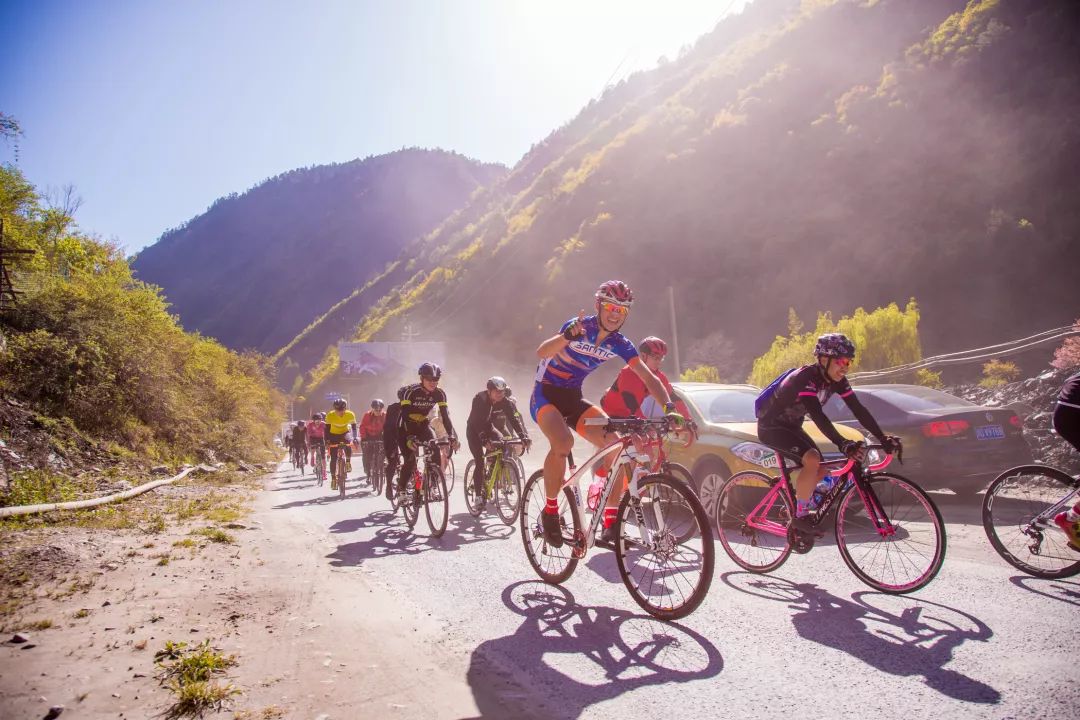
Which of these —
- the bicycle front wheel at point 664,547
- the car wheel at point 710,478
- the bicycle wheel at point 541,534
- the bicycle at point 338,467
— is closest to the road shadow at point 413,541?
the bicycle wheel at point 541,534

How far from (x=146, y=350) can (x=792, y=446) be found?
17.8 meters

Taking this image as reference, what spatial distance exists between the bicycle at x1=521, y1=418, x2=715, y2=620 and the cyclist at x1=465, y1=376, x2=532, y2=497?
13.4 ft

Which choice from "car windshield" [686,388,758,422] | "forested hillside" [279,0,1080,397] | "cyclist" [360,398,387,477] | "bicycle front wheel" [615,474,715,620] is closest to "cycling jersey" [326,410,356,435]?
"cyclist" [360,398,387,477]

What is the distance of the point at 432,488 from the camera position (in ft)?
26.5

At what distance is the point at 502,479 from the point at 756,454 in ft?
11.2


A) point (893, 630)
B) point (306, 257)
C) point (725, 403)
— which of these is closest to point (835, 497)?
point (893, 630)

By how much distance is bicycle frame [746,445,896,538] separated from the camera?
4.75 meters

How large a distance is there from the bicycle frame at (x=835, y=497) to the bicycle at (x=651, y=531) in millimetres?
1281

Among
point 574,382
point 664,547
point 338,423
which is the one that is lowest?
point 664,547

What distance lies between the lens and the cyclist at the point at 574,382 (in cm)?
470

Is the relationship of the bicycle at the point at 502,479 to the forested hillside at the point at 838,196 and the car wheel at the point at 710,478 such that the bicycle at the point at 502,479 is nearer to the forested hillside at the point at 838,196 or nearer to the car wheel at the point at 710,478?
the car wheel at the point at 710,478

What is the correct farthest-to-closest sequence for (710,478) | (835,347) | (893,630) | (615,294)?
(710,478) < (835,347) < (615,294) < (893,630)

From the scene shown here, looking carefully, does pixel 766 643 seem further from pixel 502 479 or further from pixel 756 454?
pixel 502 479

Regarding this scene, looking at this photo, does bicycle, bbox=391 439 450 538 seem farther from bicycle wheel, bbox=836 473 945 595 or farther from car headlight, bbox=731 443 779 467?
bicycle wheel, bbox=836 473 945 595
